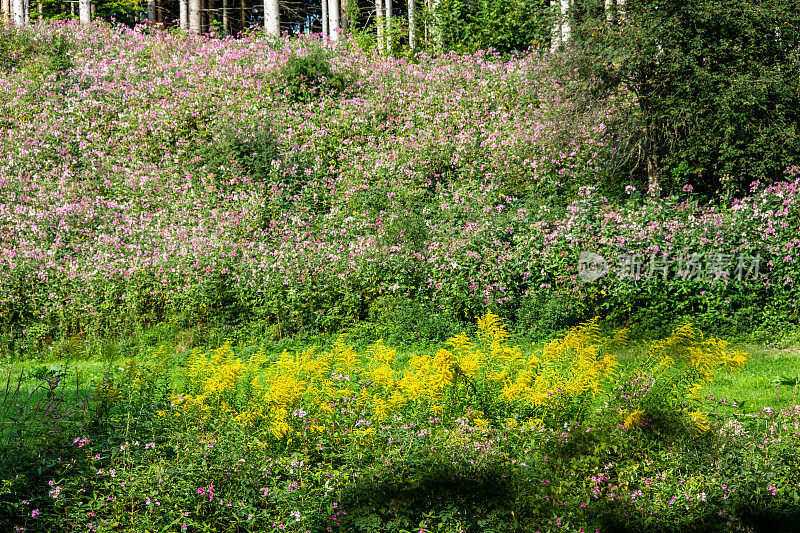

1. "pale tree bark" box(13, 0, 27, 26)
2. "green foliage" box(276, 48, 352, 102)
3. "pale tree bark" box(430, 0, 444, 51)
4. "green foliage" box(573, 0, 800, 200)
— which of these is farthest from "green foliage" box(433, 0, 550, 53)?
"pale tree bark" box(13, 0, 27, 26)

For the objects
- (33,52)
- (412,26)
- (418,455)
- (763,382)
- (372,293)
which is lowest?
(763,382)

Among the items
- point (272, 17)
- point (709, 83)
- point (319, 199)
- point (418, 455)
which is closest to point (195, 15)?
point (272, 17)

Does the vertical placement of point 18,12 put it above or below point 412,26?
above

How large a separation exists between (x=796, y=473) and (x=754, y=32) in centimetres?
704

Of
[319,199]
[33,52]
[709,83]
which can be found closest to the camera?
[709,83]

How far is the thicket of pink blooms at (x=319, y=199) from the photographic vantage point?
29.1 ft

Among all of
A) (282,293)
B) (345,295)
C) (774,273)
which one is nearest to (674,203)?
(774,273)

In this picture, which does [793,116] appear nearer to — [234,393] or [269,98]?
[234,393]

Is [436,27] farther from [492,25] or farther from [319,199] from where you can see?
[319,199]

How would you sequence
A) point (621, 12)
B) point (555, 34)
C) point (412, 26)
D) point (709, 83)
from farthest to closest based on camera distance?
point (412, 26)
point (555, 34)
point (621, 12)
point (709, 83)

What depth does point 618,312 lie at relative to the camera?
8695mm

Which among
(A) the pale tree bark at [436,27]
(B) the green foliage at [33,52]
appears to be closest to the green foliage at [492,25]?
(A) the pale tree bark at [436,27]

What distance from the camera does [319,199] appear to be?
12.0 m

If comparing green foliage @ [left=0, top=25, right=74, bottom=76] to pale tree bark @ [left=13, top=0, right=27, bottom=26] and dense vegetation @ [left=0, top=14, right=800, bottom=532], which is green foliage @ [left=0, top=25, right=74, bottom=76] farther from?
pale tree bark @ [left=13, top=0, right=27, bottom=26]
